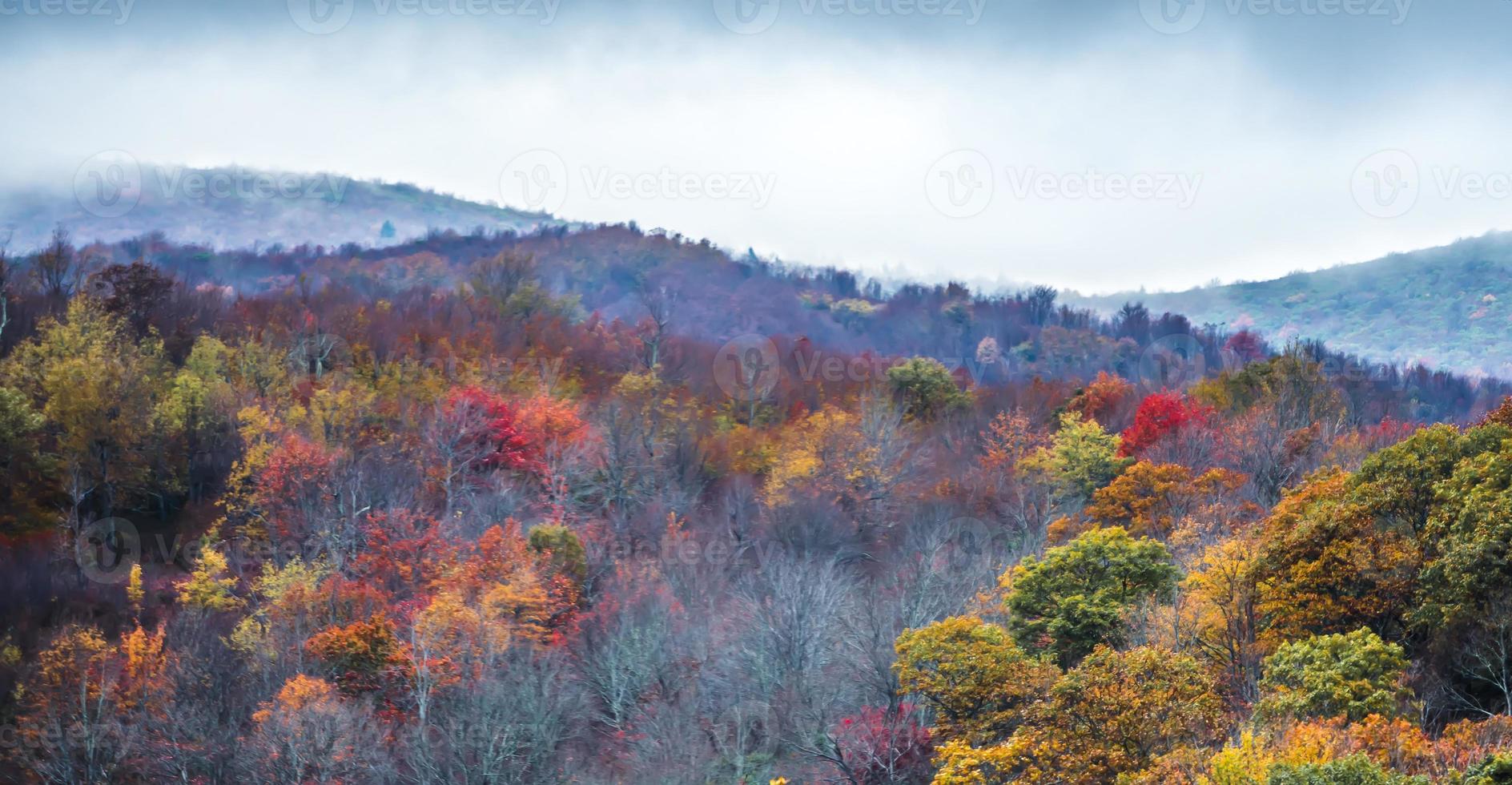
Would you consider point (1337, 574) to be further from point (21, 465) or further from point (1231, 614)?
point (21, 465)

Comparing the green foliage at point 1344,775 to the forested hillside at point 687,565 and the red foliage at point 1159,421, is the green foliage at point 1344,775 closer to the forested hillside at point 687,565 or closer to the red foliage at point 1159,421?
the forested hillside at point 687,565

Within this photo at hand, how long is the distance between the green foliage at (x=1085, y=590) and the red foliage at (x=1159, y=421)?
24738mm

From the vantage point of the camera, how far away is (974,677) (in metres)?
25.7

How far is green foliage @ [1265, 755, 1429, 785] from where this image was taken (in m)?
15.0

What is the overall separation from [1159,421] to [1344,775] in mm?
42438

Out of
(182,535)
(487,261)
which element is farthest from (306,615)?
(487,261)

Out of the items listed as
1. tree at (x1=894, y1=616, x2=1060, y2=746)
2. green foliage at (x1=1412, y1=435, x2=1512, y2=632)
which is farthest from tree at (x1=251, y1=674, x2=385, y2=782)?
green foliage at (x1=1412, y1=435, x2=1512, y2=632)

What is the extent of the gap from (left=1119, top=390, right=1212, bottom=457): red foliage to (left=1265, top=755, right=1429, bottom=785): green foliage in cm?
3803

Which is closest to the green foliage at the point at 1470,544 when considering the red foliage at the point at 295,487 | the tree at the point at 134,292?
the red foliage at the point at 295,487

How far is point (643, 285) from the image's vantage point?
142125 millimetres

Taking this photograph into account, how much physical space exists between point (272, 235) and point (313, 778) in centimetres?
15689

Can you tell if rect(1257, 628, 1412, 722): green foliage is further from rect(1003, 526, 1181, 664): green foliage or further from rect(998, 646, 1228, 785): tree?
rect(1003, 526, 1181, 664): green foliage

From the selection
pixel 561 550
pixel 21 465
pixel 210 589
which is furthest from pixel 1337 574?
pixel 21 465

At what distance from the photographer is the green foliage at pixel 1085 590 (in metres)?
28.0
